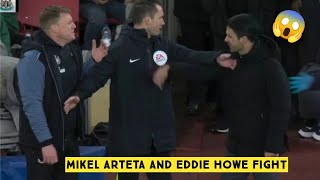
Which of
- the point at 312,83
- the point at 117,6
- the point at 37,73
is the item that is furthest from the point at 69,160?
the point at 117,6

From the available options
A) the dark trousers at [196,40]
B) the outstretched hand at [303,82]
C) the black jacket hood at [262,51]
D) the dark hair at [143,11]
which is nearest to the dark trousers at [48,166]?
the dark hair at [143,11]

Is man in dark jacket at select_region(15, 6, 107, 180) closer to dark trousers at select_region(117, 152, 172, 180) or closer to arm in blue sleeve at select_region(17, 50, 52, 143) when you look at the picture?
arm in blue sleeve at select_region(17, 50, 52, 143)

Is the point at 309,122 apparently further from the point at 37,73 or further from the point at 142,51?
the point at 37,73

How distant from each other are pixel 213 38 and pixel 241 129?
9.21 feet

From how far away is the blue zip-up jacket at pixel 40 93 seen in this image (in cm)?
337

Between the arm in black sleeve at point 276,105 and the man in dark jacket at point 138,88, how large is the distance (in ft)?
1.92

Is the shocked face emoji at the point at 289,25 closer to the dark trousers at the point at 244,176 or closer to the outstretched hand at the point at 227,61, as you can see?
the outstretched hand at the point at 227,61

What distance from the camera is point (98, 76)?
361 centimetres

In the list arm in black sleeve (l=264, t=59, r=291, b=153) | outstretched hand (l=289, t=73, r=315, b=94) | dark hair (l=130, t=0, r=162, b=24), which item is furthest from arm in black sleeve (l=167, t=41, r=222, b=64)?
outstretched hand (l=289, t=73, r=315, b=94)

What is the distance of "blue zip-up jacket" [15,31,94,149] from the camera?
3369mm

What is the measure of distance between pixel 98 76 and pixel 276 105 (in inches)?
40.7

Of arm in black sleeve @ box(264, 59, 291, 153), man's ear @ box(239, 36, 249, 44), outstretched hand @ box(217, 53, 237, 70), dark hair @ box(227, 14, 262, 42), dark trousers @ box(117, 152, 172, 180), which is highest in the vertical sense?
dark hair @ box(227, 14, 262, 42)

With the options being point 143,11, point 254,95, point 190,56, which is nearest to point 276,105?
point 254,95

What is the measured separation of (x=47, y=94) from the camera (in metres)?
3.46
